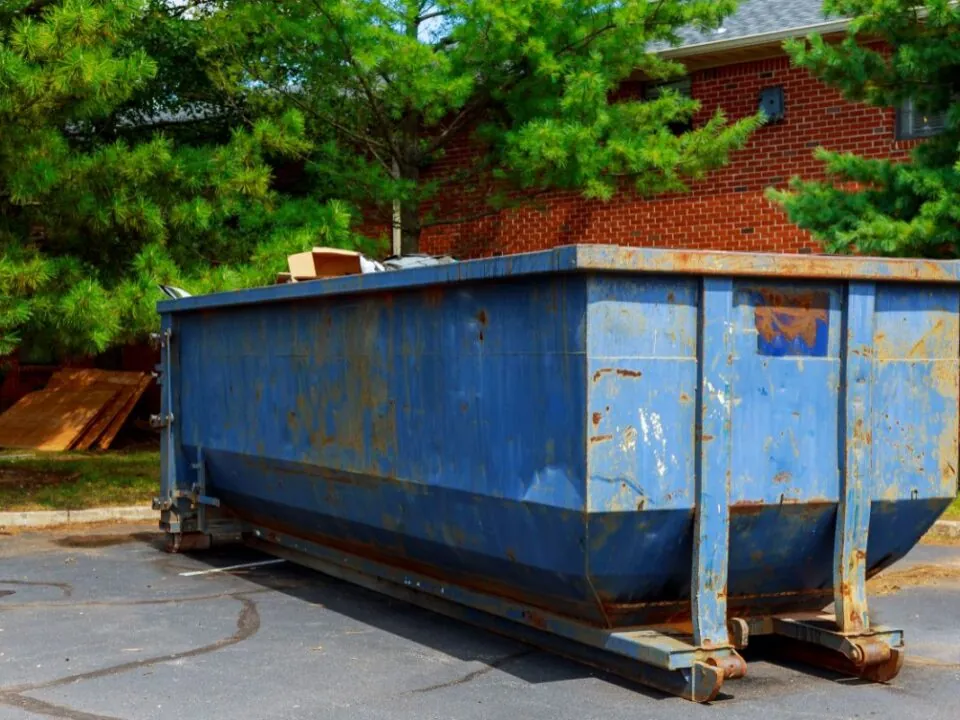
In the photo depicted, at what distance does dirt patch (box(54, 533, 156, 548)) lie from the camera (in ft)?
Answer: 34.6

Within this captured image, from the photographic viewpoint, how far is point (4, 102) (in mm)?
10508

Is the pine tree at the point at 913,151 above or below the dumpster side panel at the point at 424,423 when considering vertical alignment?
above

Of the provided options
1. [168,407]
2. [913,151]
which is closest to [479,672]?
[168,407]

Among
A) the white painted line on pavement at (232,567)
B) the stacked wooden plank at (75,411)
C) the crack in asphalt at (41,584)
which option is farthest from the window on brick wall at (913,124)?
the stacked wooden plank at (75,411)

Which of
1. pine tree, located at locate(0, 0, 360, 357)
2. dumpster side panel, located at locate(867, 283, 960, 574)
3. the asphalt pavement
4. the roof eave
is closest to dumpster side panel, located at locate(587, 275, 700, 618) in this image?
the asphalt pavement

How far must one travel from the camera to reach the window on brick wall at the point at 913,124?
48.0 feet

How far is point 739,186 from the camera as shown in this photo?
16.2m

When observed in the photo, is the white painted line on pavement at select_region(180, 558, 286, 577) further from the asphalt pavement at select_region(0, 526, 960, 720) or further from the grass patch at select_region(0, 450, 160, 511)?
the grass patch at select_region(0, 450, 160, 511)

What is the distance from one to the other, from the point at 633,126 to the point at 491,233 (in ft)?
12.5

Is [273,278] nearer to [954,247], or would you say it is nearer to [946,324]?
[954,247]

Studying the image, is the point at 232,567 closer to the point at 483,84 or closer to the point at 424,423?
the point at 424,423

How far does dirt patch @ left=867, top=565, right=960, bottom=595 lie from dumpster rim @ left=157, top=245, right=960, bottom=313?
3041mm

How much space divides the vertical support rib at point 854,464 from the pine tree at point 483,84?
7.82 meters

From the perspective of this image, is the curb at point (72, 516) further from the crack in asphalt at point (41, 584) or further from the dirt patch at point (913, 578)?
the dirt patch at point (913, 578)
